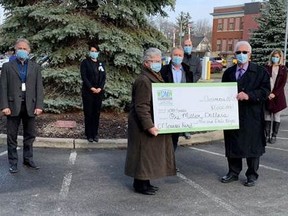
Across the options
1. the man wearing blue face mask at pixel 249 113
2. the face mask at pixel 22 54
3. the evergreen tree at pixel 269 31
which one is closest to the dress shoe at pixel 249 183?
the man wearing blue face mask at pixel 249 113

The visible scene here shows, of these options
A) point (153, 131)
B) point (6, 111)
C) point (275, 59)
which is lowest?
point (153, 131)

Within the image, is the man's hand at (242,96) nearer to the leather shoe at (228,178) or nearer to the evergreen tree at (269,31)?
the leather shoe at (228,178)

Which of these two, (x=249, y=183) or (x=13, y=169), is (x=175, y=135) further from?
(x=13, y=169)

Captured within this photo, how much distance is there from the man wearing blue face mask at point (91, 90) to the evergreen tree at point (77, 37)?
236cm

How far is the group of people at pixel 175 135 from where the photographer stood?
17.0 ft

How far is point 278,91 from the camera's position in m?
8.75

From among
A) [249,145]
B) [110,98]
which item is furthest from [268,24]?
[249,145]

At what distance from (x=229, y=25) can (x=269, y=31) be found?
4406cm

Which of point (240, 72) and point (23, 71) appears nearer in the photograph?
point (240, 72)

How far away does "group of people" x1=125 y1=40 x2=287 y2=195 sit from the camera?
5.18m

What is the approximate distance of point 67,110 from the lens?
10.8 metres

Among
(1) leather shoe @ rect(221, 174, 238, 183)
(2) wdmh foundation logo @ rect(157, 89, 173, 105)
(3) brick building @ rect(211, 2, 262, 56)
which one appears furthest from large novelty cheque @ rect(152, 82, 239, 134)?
(3) brick building @ rect(211, 2, 262, 56)

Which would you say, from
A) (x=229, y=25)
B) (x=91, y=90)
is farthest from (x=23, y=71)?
(x=229, y=25)

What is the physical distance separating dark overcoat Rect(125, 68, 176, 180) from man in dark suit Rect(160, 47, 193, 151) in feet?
4.25
